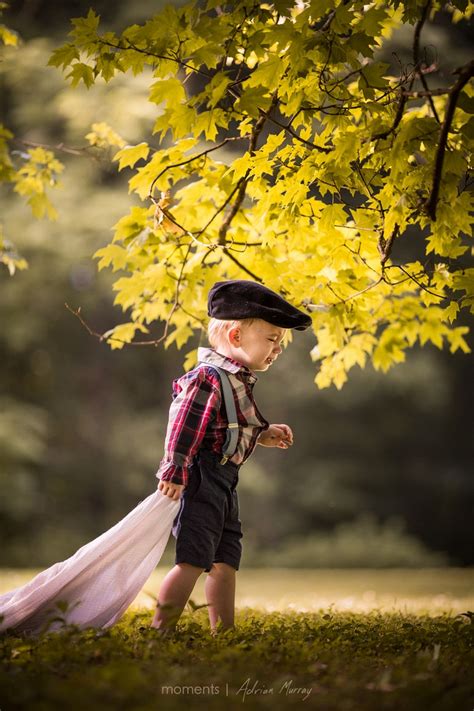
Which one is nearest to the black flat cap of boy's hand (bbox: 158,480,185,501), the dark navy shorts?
the dark navy shorts

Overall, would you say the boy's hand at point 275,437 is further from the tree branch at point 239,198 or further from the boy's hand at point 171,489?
the tree branch at point 239,198

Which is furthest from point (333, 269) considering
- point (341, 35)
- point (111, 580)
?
point (111, 580)

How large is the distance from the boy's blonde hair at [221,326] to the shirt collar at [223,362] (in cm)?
6

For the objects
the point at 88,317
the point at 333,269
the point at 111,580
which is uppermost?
the point at 88,317

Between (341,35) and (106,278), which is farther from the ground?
(106,278)

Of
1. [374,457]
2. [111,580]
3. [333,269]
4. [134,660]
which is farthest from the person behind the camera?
[374,457]

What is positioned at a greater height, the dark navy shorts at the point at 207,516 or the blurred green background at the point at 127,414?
the blurred green background at the point at 127,414

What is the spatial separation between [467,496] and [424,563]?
147 centimetres

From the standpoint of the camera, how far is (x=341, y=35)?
10.3ft

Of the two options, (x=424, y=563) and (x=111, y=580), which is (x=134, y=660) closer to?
(x=111, y=580)

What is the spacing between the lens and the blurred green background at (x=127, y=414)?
11695 mm

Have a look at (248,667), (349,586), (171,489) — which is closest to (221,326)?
(171,489)

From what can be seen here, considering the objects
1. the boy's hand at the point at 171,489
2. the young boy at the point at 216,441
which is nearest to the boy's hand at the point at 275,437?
the young boy at the point at 216,441

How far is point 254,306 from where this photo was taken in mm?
3195
